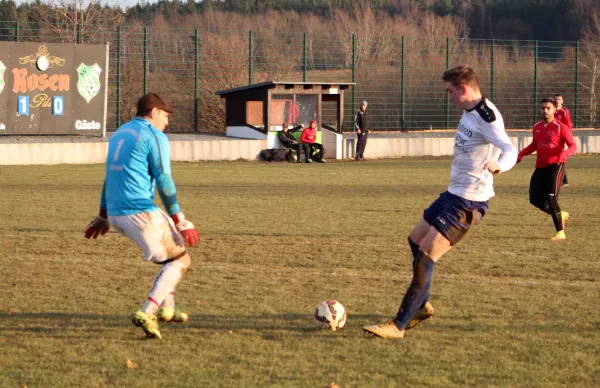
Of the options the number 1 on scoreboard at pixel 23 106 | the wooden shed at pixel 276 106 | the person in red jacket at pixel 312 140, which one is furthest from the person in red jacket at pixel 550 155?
the number 1 on scoreboard at pixel 23 106

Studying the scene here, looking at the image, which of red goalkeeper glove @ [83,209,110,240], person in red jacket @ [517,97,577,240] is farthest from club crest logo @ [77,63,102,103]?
red goalkeeper glove @ [83,209,110,240]

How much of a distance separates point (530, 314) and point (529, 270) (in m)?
2.11

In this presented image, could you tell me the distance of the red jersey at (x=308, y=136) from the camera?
29.6m

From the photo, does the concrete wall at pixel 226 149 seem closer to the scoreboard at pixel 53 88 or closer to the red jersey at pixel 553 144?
the scoreboard at pixel 53 88

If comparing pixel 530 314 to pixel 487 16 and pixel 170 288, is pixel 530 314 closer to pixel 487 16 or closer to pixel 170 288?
pixel 170 288

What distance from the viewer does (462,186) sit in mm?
6473

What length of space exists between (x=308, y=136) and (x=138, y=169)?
77.8 ft

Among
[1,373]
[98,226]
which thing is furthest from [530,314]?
[1,373]

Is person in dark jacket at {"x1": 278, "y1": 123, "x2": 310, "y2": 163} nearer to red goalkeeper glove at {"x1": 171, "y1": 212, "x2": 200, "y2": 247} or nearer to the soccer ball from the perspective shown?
the soccer ball

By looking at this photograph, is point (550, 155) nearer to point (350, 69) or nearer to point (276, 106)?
point (276, 106)

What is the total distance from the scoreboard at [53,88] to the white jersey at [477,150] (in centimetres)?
2592

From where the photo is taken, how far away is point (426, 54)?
126 ft

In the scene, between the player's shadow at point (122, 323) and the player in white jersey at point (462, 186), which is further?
the player's shadow at point (122, 323)

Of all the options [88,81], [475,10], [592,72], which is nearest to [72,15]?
[88,81]
